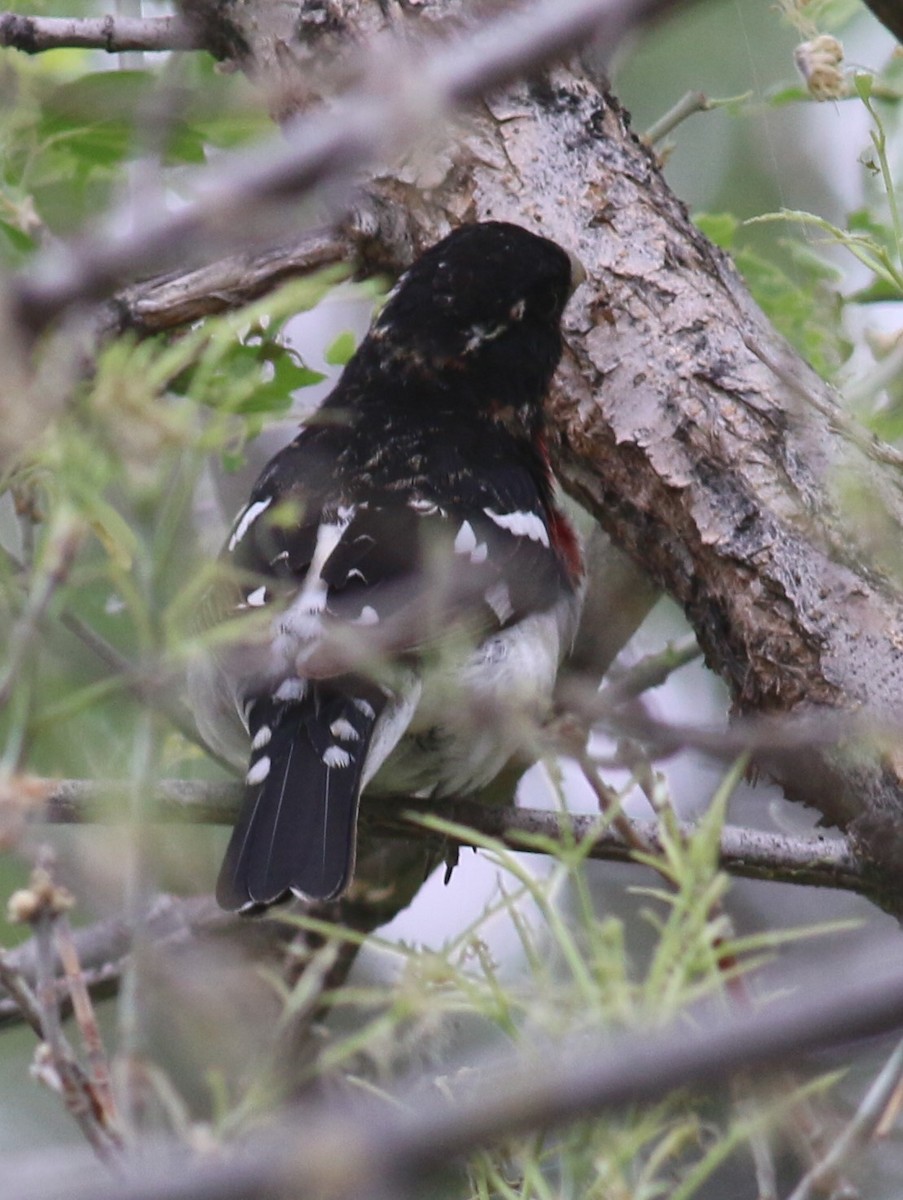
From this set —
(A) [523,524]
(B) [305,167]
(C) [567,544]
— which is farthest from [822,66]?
(B) [305,167]

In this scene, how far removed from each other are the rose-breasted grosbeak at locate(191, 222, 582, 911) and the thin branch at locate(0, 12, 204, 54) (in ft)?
2.76

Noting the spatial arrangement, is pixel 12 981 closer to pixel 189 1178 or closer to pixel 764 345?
pixel 189 1178

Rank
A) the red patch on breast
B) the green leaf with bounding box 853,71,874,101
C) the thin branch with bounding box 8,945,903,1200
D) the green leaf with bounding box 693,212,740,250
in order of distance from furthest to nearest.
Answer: the green leaf with bounding box 693,212,740,250, the red patch on breast, the green leaf with bounding box 853,71,874,101, the thin branch with bounding box 8,945,903,1200

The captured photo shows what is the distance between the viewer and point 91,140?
3.60 meters

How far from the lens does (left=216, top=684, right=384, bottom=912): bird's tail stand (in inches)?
113

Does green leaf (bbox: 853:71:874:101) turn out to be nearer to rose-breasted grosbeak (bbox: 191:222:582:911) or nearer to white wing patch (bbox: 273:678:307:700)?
rose-breasted grosbeak (bbox: 191:222:582:911)

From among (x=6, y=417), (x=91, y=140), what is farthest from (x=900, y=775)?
(x=91, y=140)

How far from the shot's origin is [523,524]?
3715mm

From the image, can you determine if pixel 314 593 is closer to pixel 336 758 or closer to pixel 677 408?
pixel 336 758

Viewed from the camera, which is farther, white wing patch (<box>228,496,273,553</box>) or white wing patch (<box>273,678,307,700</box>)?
white wing patch (<box>228,496,273,553</box>)

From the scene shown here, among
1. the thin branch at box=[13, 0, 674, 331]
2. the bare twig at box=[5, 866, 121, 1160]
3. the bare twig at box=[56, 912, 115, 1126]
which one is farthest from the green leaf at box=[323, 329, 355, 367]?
the thin branch at box=[13, 0, 674, 331]

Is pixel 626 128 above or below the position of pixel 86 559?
above

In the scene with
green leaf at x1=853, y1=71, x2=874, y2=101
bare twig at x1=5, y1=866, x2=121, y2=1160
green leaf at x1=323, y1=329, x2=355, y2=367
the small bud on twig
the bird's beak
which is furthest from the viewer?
green leaf at x1=323, y1=329, x2=355, y2=367

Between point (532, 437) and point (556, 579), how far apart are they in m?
0.47
